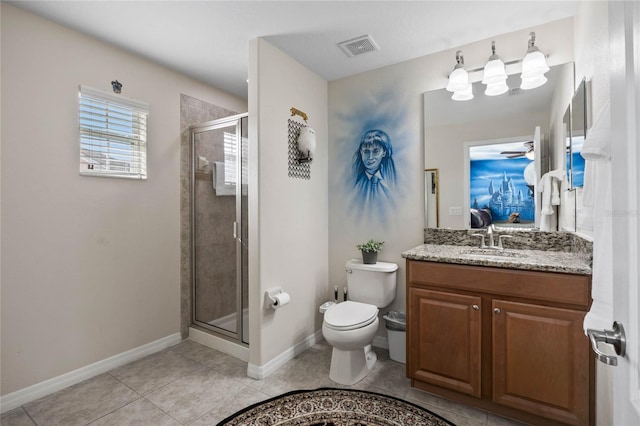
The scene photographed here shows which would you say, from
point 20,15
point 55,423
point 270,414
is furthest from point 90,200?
point 270,414

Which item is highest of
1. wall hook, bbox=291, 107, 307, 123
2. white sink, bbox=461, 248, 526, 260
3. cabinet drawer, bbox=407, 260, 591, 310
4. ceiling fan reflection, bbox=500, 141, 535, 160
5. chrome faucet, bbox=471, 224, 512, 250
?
wall hook, bbox=291, 107, 307, 123

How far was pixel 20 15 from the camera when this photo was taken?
190 cm

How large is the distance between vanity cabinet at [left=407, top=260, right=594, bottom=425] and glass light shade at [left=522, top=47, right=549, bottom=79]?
1341 millimetres

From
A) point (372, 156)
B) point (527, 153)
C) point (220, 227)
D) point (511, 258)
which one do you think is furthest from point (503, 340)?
point (220, 227)

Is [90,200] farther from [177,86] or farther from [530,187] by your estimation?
[530,187]

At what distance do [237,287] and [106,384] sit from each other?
3.52 feet

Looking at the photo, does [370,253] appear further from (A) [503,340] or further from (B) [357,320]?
(A) [503,340]

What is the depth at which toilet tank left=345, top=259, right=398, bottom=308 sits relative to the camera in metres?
2.48

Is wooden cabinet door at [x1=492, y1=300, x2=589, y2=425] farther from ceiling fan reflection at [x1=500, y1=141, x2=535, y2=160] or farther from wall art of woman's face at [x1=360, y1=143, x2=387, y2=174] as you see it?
wall art of woman's face at [x1=360, y1=143, x2=387, y2=174]

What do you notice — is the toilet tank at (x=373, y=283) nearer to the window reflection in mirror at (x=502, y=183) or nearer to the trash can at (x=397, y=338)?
the trash can at (x=397, y=338)

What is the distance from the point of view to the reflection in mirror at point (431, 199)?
2.48 metres

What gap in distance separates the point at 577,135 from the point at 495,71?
0.74 m

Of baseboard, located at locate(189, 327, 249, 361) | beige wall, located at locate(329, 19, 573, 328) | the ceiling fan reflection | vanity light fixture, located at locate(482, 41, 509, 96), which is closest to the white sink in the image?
beige wall, located at locate(329, 19, 573, 328)

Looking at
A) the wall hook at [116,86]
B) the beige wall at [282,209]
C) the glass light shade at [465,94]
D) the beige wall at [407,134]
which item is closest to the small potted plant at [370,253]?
the beige wall at [407,134]
